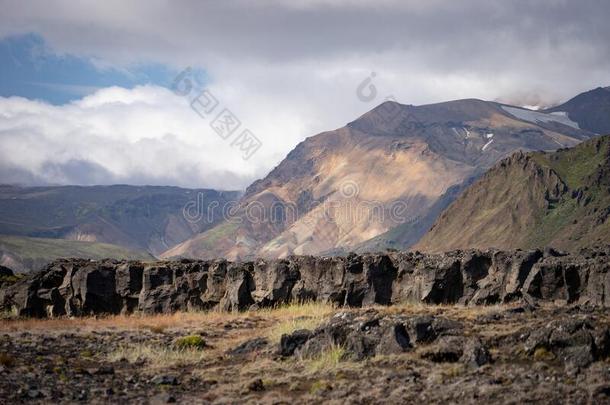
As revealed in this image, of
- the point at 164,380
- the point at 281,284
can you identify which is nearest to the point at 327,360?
the point at 164,380

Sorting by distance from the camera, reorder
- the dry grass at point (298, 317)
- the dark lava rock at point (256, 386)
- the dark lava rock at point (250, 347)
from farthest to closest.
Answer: the dry grass at point (298, 317), the dark lava rock at point (250, 347), the dark lava rock at point (256, 386)

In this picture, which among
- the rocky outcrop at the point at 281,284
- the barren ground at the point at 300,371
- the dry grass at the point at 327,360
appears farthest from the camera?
the rocky outcrop at the point at 281,284

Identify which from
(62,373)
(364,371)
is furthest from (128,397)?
(364,371)

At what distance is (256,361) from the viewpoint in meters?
31.0

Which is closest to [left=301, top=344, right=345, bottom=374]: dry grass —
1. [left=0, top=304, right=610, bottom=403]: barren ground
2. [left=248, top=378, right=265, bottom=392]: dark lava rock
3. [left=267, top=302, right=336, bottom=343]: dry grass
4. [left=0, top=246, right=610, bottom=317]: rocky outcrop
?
[left=0, top=304, right=610, bottom=403]: barren ground

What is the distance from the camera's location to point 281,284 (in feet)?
185

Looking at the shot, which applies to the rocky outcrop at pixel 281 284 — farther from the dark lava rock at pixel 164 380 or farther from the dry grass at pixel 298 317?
the dark lava rock at pixel 164 380

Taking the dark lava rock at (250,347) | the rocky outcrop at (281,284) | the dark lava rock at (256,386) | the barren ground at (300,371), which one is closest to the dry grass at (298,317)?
the barren ground at (300,371)

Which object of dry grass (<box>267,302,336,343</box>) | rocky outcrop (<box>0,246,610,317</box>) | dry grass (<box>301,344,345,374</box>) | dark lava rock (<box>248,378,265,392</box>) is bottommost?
dark lava rock (<box>248,378,265,392</box>)

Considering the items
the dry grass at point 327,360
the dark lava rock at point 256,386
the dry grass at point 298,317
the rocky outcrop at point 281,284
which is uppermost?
the rocky outcrop at point 281,284

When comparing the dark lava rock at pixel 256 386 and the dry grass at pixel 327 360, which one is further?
the dry grass at pixel 327 360

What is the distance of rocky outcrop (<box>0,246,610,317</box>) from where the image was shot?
5466 centimetres

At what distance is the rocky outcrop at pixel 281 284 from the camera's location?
54.7m

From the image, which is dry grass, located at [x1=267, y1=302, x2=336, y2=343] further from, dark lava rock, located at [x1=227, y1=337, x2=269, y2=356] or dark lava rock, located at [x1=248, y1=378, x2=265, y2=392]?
dark lava rock, located at [x1=248, y1=378, x2=265, y2=392]
